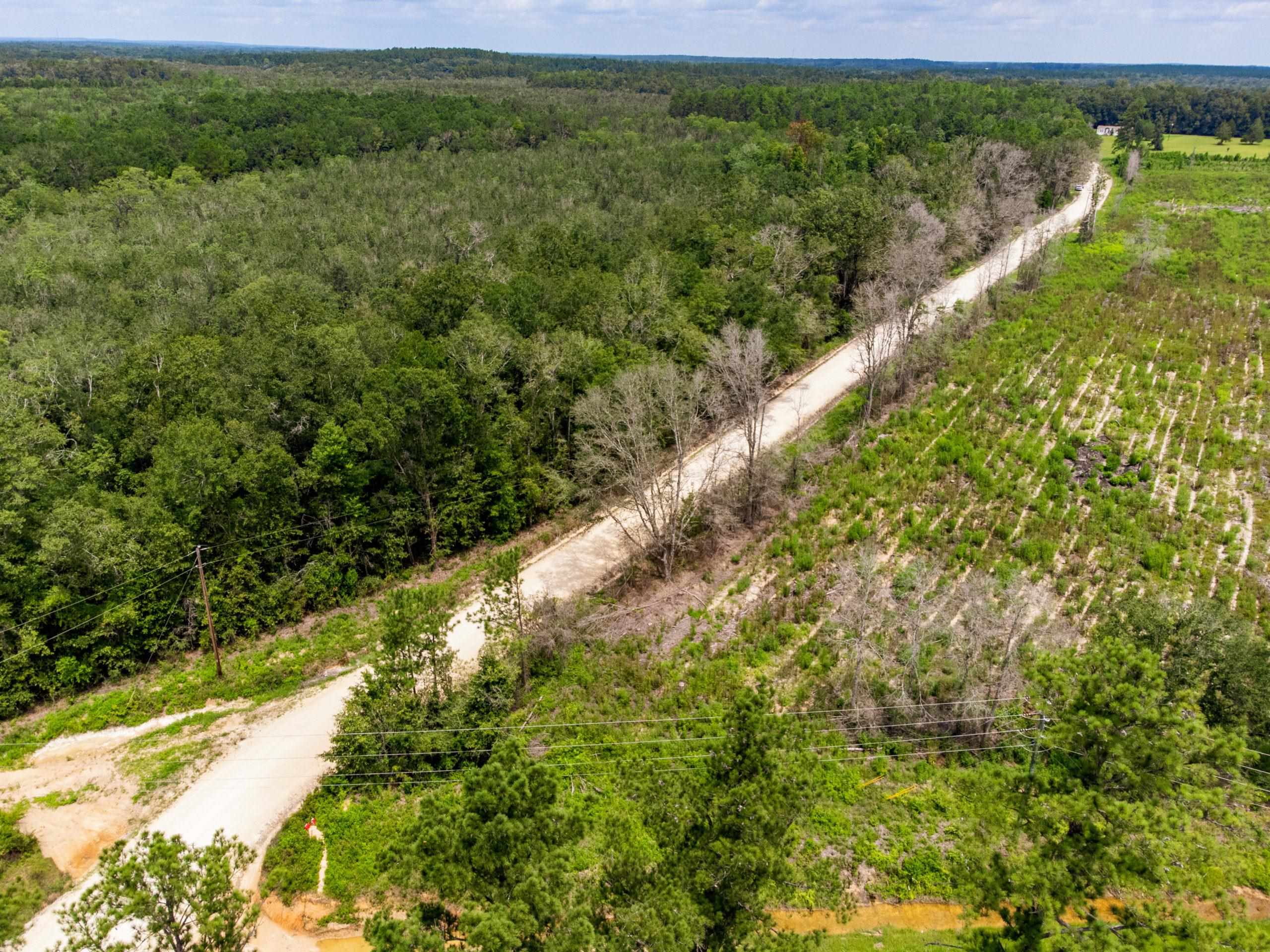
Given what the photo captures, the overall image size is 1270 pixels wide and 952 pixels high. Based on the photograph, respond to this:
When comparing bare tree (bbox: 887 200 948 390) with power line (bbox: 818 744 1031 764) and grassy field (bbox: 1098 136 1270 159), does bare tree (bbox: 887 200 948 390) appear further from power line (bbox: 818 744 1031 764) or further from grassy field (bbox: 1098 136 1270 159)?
grassy field (bbox: 1098 136 1270 159)

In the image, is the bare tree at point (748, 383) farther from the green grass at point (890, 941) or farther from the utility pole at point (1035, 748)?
the green grass at point (890, 941)

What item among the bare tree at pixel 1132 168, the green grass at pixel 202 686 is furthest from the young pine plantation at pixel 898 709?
the bare tree at pixel 1132 168

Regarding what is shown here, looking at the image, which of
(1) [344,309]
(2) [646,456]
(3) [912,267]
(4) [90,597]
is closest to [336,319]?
(1) [344,309]

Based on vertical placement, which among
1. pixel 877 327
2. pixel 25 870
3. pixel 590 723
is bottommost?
pixel 25 870

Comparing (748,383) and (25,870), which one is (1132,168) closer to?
(748,383)

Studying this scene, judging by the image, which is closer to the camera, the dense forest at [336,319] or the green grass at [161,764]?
the green grass at [161,764]

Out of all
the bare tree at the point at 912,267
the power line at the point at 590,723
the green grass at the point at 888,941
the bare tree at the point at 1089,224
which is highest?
the bare tree at the point at 1089,224

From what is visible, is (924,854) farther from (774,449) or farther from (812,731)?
(774,449)
